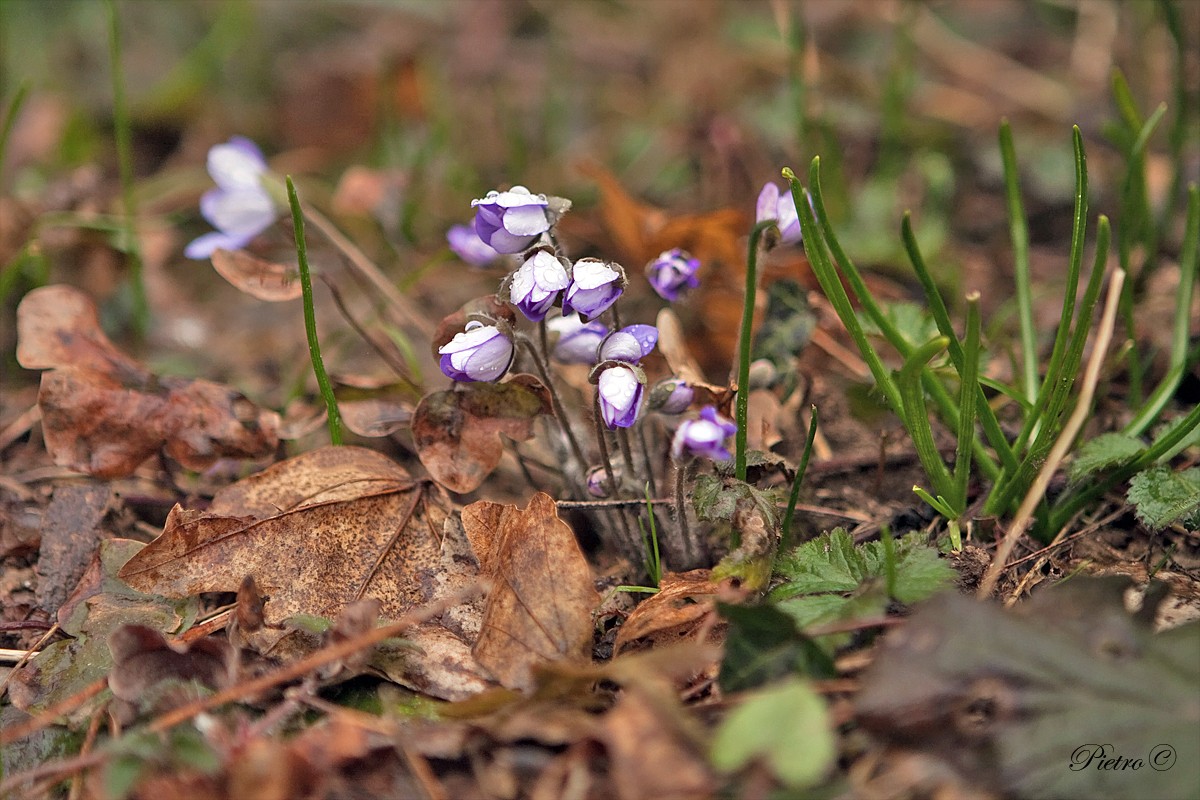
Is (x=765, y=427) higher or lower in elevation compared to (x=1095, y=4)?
lower

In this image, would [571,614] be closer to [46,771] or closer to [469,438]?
[469,438]

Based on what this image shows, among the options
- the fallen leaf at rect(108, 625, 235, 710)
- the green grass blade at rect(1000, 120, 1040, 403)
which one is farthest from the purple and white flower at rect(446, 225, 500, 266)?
the green grass blade at rect(1000, 120, 1040, 403)

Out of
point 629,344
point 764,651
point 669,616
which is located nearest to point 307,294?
point 629,344

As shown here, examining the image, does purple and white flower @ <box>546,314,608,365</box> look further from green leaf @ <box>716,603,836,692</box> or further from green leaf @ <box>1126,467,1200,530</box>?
green leaf @ <box>1126,467,1200,530</box>

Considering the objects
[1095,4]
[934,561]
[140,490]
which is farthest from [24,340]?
[1095,4]

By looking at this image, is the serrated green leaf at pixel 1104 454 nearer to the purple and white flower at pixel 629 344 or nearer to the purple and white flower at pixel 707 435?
the purple and white flower at pixel 707 435

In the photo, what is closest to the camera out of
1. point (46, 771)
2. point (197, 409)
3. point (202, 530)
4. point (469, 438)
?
point (46, 771)

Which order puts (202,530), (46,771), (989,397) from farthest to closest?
(989,397) → (202,530) → (46,771)
